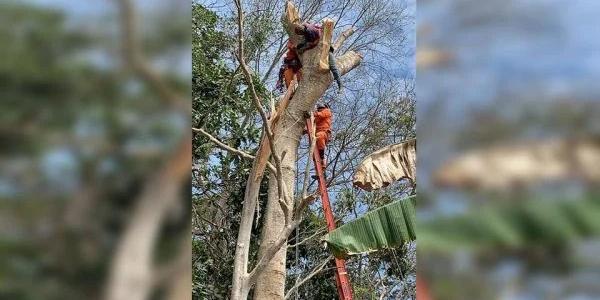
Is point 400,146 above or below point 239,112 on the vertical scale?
below

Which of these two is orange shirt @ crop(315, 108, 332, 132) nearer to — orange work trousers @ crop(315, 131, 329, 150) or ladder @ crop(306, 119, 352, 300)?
orange work trousers @ crop(315, 131, 329, 150)

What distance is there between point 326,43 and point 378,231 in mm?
1004

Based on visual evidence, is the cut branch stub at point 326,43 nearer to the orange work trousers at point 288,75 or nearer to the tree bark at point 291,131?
the tree bark at point 291,131

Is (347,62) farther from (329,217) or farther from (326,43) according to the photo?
(329,217)

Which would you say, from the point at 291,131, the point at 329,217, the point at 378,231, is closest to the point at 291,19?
the point at 291,131

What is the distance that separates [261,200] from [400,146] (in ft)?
7.35

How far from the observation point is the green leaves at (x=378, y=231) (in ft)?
5.93
